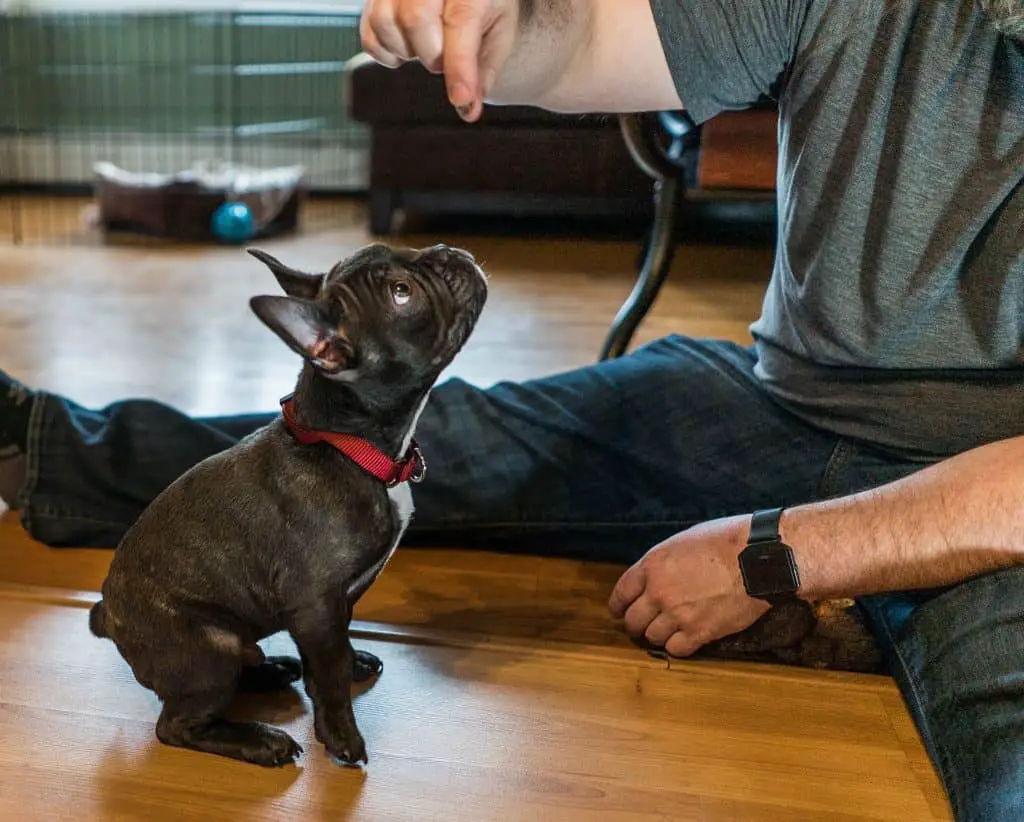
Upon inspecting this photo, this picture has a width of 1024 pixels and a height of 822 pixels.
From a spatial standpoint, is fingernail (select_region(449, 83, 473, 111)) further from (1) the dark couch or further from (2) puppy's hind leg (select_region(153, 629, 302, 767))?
(1) the dark couch

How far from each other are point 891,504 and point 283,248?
2.74 meters

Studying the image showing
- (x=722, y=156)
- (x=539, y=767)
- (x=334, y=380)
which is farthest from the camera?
(x=722, y=156)

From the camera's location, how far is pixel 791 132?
1.26m

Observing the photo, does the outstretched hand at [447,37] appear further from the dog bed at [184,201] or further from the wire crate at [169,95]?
the wire crate at [169,95]

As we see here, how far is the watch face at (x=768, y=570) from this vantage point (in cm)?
114

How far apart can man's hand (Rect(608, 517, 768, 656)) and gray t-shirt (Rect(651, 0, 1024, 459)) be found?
229 millimetres

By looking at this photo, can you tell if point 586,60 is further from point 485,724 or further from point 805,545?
point 485,724

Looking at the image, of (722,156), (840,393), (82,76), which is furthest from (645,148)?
(82,76)

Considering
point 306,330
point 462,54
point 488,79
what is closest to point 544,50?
point 488,79

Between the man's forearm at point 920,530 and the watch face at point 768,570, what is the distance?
0.04ft

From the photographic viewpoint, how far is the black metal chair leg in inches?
75.4

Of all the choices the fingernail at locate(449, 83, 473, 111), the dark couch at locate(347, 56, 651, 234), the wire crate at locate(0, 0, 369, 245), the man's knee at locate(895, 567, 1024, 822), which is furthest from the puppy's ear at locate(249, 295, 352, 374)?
the wire crate at locate(0, 0, 369, 245)

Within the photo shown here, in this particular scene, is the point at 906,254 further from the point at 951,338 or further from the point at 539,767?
the point at 539,767

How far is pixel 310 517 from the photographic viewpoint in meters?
0.97
